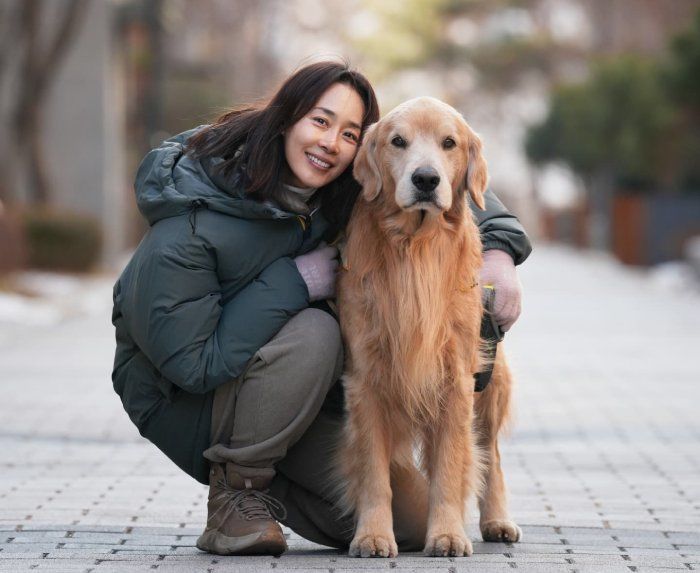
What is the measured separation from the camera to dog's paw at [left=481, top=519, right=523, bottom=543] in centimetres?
552

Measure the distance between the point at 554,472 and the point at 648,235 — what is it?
25.2 metres

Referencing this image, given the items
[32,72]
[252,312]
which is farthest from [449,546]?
[32,72]

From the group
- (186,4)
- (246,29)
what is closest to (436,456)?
Result: (186,4)

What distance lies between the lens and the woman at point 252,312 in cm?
501

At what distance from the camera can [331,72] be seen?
5.27 m

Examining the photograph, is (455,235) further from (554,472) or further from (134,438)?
(134,438)

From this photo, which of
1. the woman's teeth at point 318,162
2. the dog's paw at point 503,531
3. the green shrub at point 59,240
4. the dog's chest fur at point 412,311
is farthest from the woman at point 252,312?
the green shrub at point 59,240

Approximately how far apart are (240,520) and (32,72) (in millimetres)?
22023

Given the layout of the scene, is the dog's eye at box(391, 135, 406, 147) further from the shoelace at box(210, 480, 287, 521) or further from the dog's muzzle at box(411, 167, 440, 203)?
the shoelace at box(210, 480, 287, 521)

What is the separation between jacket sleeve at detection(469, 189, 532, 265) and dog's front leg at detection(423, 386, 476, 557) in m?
0.80

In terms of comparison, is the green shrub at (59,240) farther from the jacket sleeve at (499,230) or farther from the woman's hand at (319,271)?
the woman's hand at (319,271)

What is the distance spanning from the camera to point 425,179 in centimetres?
499

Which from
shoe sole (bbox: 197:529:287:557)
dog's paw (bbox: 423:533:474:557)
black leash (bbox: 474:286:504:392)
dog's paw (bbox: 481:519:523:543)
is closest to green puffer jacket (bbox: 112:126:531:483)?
shoe sole (bbox: 197:529:287:557)

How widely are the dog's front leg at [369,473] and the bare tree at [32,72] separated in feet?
70.5
